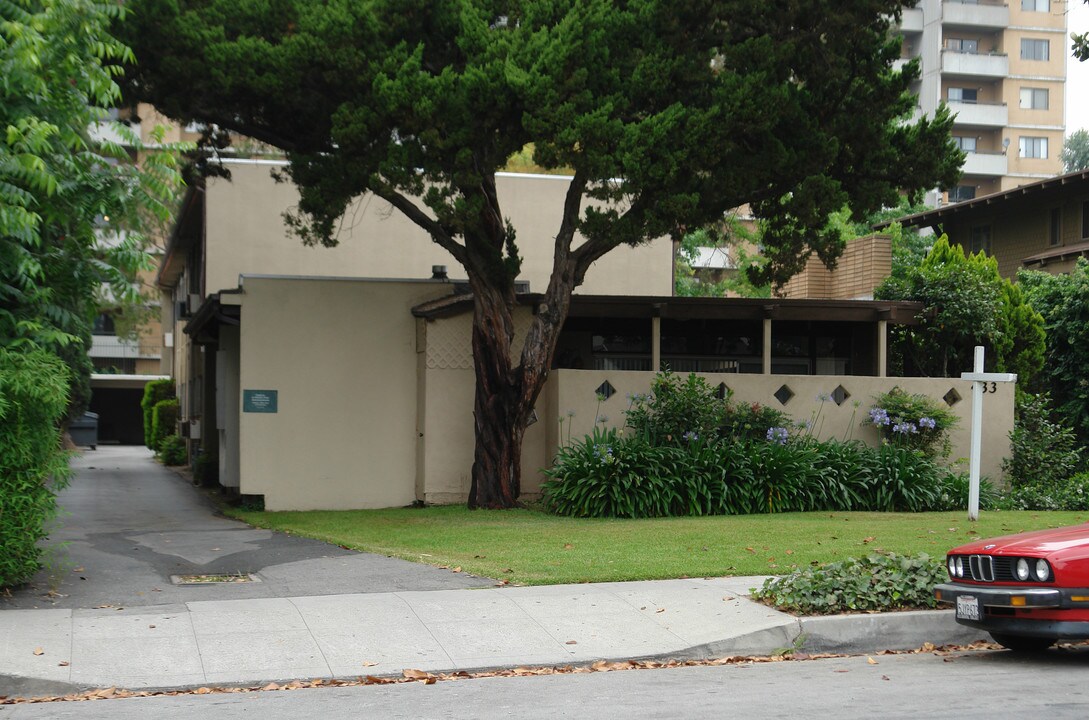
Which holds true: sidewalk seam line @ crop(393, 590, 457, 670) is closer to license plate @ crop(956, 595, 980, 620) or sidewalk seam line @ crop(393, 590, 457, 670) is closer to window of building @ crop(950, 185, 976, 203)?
license plate @ crop(956, 595, 980, 620)

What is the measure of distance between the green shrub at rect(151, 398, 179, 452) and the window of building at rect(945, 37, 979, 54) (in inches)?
1816

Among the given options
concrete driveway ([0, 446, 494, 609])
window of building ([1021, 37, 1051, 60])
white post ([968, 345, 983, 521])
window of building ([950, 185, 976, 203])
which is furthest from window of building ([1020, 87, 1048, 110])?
concrete driveway ([0, 446, 494, 609])

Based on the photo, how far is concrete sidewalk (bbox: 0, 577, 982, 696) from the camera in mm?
8219

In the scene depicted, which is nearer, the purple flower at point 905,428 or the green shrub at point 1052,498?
the green shrub at point 1052,498

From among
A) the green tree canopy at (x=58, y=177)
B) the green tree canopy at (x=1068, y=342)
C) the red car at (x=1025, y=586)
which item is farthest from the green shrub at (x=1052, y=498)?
the green tree canopy at (x=58, y=177)

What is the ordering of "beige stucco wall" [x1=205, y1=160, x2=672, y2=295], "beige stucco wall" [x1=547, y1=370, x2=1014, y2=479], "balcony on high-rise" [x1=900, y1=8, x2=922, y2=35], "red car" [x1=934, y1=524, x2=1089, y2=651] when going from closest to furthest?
1. "red car" [x1=934, y1=524, x2=1089, y2=651]
2. "beige stucco wall" [x1=547, y1=370, x2=1014, y2=479]
3. "beige stucco wall" [x1=205, y1=160, x2=672, y2=295]
4. "balcony on high-rise" [x1=900, y1=8, x2=922, y2=35]

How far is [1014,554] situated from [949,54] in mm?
57674

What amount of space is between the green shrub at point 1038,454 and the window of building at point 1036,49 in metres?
48.6

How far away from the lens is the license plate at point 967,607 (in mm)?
8508

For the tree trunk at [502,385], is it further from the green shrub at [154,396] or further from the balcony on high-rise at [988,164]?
the balcony on high-rise at [988,164]

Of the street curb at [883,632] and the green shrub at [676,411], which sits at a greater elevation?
the green shrub at [676,411]

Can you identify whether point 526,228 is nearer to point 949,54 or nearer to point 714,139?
point 714,139

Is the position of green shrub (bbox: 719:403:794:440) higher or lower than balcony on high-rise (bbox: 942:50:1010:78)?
lower

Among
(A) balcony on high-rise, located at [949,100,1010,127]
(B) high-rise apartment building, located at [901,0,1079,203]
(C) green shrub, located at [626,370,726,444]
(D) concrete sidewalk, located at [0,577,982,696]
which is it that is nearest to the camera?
(D) concrete sidewalk, located at [0,577,982,696]
